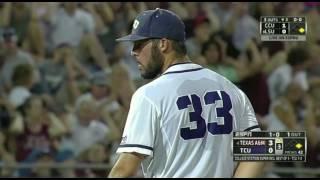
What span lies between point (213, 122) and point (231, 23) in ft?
12.3

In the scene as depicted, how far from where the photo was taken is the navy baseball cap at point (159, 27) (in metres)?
2.86

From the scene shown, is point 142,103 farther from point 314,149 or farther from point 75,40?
point 75,40

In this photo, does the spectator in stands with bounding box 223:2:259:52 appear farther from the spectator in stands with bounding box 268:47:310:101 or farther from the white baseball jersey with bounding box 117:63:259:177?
the white baseball jersey with bounding box 117:63:259:177

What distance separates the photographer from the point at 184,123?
9.14 ft

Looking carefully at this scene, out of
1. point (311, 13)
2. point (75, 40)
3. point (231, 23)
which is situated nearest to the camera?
point (311, 13)

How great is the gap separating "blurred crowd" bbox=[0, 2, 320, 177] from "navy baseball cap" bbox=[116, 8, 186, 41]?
2.51 m

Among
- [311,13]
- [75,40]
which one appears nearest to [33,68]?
[75,40]

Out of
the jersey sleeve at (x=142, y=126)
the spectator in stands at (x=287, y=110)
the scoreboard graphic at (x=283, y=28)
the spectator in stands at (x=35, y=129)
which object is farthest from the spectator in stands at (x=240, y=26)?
the jersey sleeve at (x=142, y=126)

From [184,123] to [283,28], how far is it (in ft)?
1.86

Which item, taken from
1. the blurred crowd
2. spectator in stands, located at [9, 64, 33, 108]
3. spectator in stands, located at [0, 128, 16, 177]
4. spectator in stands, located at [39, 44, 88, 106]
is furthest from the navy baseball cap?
spectator in stands, located at [9, 64, 33, 108]

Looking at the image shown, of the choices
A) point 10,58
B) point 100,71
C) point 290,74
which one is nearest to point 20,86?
point 10,58

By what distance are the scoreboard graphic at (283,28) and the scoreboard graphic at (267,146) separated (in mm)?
385

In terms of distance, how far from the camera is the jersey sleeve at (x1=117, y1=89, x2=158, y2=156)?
2744 millimetres

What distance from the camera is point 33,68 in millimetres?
6773
